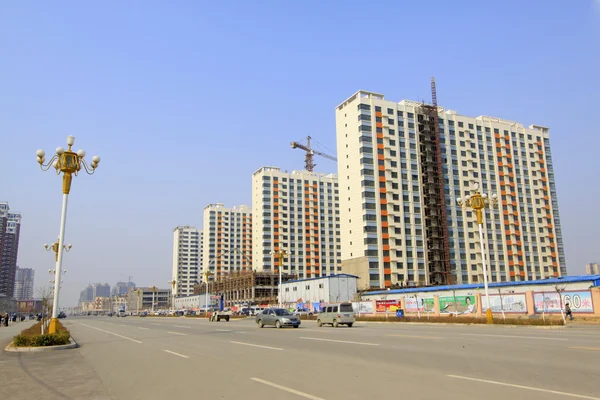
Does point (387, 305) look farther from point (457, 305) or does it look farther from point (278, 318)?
point (278, 318)

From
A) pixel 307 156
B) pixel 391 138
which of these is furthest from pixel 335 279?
pixel 307 156

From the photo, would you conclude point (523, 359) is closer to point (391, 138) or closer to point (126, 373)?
point (126, 373)

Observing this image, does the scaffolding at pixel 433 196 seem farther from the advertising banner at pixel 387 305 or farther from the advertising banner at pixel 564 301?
the advertising banner at pixel 564 301

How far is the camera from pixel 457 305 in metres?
44.5

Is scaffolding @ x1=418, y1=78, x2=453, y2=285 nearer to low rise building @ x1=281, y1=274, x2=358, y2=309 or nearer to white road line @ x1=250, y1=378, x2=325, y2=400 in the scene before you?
low rise building @ x1=281, y1=274, x2=358, y2=309

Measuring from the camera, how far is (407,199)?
330 feet

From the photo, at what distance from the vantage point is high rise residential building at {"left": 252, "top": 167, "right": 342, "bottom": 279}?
490 ft

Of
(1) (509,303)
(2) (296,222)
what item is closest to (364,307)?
(1) (509,303)

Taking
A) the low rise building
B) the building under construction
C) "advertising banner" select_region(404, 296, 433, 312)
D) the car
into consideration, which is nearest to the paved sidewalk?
the car

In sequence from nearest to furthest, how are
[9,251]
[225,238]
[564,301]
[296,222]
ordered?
[564,301] → [296,222] → [9,251] → [225,238]

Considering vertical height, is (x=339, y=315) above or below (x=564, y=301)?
below

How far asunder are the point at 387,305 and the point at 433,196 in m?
57.2

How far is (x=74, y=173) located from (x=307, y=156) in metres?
163

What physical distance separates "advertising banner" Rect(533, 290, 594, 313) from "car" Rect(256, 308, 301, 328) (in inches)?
805
